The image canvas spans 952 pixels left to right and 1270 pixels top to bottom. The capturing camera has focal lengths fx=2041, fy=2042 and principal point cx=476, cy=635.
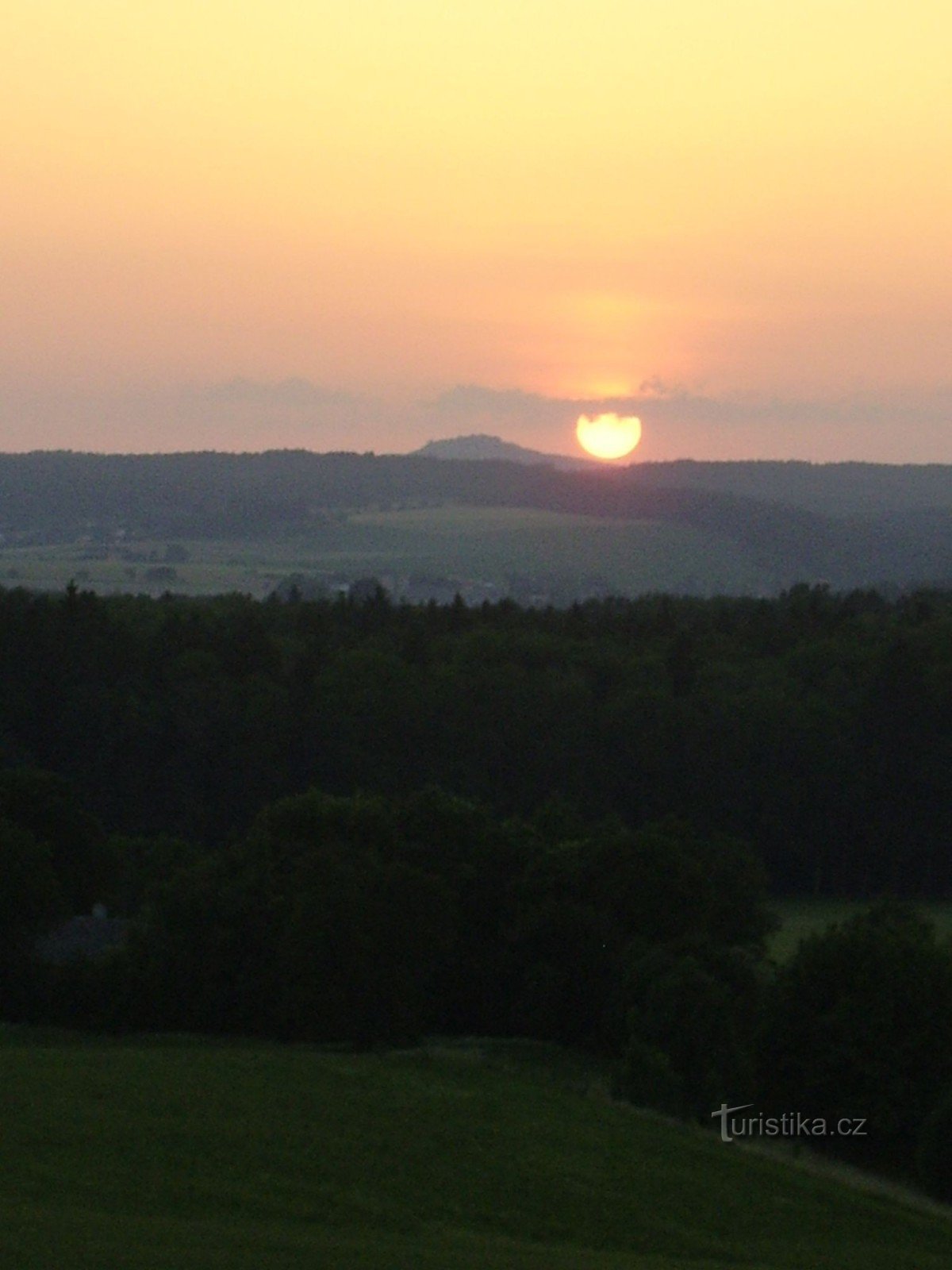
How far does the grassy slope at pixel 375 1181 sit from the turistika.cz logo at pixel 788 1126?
1.70 metres

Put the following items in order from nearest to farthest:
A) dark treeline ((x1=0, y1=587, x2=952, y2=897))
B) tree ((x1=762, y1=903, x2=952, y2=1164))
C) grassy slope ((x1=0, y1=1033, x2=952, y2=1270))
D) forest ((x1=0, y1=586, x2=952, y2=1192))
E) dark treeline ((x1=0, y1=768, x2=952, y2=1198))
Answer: grassy slope ((x1=0, y1=1033, x2=952, y2=1270)) < tree ((x1=762, y1=903, x2=952, y2=1164)) < dark treeline ((x1=0, y1=768, x2=952, y2=1198)) < forest ((x1=0, y1=586, x2=952, y2=1192)) < dark treeline ((x1=0, y1=587, x2=952, y2=897))

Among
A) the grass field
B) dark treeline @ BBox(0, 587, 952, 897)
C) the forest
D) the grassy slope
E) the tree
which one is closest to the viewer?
the grassy slope

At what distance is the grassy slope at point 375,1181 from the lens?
21016 mm

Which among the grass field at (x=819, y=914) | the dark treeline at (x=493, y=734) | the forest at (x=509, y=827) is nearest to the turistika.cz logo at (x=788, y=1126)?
the forest at (x=509, y=827)

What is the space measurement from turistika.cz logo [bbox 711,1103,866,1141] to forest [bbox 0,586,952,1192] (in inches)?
9.9

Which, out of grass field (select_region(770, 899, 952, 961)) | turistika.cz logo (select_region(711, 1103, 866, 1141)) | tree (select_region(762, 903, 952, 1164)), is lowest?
grass field (select_region(770, 899, 952, 961))

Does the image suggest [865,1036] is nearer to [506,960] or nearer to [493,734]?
[506,960]

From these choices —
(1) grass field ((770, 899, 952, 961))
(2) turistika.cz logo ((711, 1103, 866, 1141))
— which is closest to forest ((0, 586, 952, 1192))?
(2) turistika.cz logo ((711, 1103, 866, 1141))

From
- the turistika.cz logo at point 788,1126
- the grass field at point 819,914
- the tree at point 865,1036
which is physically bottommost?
the grass field at point 819,914

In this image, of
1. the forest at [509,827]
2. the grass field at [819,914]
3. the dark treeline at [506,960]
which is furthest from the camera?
the grass field at [819,914]

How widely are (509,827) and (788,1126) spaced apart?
14.5 metres

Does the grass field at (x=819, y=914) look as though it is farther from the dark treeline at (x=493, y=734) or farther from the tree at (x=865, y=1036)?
the tree at (x=865, y=1036)

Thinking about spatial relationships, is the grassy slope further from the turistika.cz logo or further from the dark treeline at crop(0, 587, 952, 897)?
the dark treeline at crop(0, 587, 952, 897)

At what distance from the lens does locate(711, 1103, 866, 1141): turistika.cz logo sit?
3366 cm
